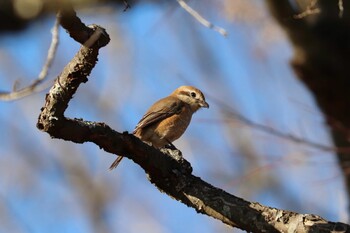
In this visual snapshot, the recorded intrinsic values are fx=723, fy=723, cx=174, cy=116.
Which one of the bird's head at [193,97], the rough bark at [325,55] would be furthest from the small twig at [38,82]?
the bird's head at [193,97]

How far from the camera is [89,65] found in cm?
303

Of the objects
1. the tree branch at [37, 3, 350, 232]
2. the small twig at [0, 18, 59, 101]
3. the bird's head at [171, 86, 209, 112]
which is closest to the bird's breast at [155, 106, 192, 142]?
the bird's head at [171, 86, 209, 112]

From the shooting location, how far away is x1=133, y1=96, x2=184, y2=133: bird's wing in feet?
20.3

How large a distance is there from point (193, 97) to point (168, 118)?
0.64m

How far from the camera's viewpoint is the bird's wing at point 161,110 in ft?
20.3

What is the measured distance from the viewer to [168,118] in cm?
636

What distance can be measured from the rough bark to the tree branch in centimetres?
188

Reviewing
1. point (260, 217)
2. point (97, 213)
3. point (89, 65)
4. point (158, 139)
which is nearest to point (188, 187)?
point (260, 217)

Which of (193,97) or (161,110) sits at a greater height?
(193,97)

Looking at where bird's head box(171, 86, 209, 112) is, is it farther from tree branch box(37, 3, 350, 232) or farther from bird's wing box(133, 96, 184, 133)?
tree branch box(37, 3, 350, 232)

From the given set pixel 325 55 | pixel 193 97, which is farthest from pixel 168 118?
pixel 325 55

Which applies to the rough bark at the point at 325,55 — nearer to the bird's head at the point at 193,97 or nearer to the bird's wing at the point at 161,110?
the bird's wing at the point at 161,110

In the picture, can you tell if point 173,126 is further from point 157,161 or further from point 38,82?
point 38,82

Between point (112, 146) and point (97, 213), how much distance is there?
9821mm
